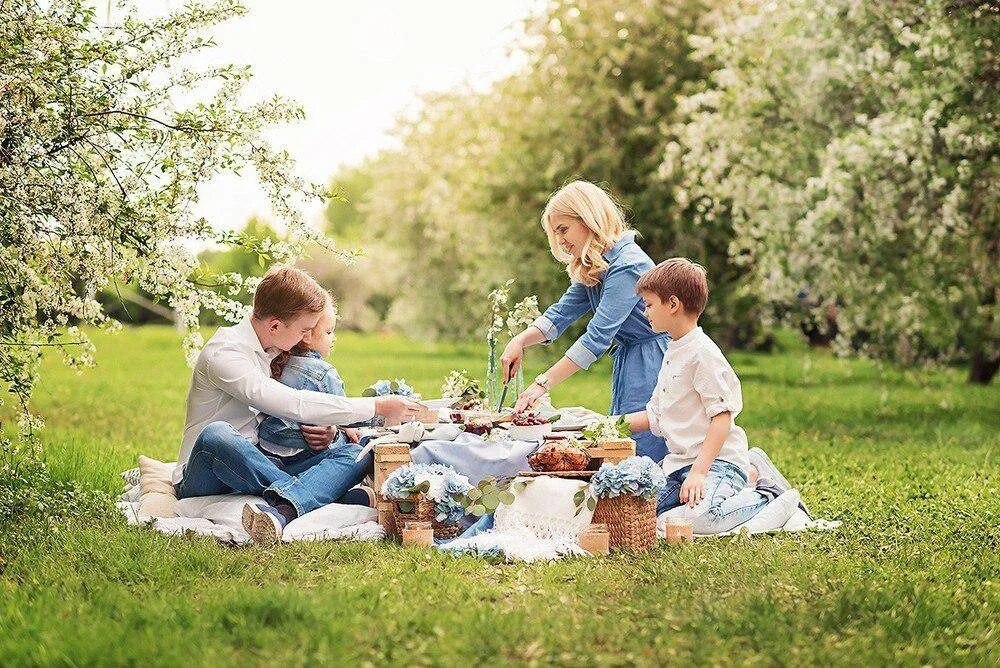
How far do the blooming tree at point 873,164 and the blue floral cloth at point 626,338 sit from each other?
487 centimetres

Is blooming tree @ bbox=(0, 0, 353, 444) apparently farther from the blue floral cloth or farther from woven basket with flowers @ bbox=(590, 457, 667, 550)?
woven basket with flowers @ bbox=(590, 457, 667, 550)

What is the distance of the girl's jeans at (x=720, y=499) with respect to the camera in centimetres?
618

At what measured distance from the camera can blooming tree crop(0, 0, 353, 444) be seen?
20.4 ft

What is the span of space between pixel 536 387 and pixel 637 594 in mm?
2041

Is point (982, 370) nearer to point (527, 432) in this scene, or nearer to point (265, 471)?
point (527, 432)

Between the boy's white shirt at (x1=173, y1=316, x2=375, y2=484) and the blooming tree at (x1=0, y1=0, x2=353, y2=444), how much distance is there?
0.48m

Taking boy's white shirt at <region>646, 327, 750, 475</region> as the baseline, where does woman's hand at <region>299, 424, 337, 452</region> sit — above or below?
below

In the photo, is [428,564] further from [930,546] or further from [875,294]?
[875,294]

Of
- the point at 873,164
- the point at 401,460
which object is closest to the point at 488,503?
the point at 401,460

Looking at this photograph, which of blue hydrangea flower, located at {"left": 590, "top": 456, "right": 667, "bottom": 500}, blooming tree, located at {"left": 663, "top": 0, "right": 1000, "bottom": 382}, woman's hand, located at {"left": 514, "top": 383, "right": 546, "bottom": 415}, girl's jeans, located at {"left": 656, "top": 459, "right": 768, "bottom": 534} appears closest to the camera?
blue hydrangea flower, located at {"left": 590, "top": 456, "right": 667, "bottom": 500}

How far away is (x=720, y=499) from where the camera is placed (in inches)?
246

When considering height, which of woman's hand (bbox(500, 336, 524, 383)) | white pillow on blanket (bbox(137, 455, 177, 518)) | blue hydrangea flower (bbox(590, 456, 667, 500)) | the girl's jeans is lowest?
white pillow on blanket (bbox(137, 455, 177, 518))

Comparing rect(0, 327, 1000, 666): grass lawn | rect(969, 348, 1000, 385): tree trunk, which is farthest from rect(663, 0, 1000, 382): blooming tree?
rect(969, 348, 1000, 385): tree trunk

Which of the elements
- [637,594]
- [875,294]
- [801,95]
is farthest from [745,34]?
[637,594]
